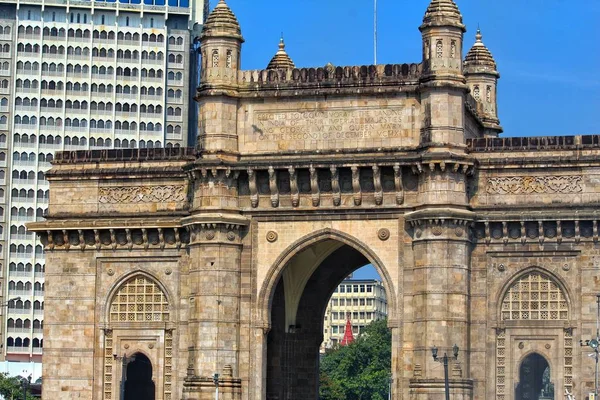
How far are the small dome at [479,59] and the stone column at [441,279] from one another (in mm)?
13702

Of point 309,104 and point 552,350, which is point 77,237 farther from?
point 552,350

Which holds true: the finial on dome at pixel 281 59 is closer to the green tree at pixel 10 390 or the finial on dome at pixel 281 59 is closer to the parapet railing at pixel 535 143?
the parapet railing at pixel 535 143

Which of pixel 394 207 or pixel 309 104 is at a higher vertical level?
pixel 309 104

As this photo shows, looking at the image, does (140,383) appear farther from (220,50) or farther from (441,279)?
(441,279)

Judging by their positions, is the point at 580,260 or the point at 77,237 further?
the point at 77,237

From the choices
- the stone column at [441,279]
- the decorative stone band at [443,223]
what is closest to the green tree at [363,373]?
the stone column at [441,279]

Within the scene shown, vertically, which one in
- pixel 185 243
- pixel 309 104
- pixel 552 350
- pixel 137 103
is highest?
pixel 137 103

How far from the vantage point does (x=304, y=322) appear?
72938 millimetres

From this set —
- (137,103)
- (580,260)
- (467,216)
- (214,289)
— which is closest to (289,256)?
(214,289)

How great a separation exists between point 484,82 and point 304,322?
14.7 meters

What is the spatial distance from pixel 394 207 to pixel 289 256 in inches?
196

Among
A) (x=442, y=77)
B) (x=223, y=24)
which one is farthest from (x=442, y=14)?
(x=223, y=24)

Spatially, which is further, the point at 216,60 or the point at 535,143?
the point at 216,60

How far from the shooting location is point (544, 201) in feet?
210
